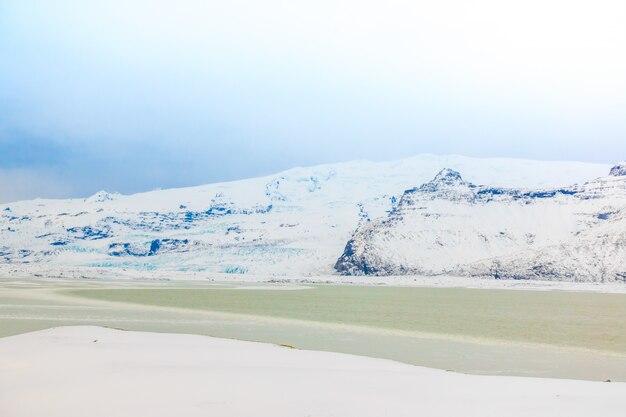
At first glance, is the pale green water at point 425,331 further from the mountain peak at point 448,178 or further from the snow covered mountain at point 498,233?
the mountain peak at point 448,178

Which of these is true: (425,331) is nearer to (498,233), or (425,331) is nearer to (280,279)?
(280,279)

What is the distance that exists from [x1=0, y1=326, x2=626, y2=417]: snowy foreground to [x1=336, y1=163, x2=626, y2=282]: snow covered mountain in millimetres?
92437

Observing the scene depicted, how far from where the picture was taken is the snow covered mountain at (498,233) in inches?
4107

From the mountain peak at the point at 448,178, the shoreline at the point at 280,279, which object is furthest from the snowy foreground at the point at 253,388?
the mountain peak at the point at 448,178

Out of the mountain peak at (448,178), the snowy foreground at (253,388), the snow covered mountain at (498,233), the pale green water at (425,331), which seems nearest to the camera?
the snowy foreground at (253,388)

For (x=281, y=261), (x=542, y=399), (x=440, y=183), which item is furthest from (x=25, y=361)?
(x=440, y=183)

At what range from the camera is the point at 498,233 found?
130 meters

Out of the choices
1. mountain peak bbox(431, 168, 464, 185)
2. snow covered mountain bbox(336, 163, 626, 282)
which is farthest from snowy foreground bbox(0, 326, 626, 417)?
mountain peak bbox(431, 168, 464, 185)

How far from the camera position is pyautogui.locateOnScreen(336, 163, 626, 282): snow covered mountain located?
104 m

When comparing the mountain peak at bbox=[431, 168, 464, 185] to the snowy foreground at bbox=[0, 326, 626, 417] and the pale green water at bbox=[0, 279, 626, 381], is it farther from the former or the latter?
the snowy foreground at bbox=[0, 326, 626, 417]

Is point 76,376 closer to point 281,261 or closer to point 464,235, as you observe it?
point 464,235

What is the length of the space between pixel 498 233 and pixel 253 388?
123 m

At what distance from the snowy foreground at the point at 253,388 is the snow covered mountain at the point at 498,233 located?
303ft

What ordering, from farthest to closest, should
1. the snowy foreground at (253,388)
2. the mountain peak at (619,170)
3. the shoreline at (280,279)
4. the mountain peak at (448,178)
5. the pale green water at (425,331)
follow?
the mountain peak at (448,178) → the mountain peak at (619,170) → the shoreline at (280,279) → the pale green water at (425,331) → the snowy foreground at (253,388)
